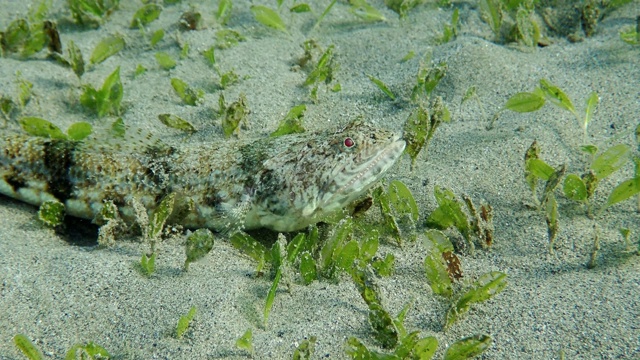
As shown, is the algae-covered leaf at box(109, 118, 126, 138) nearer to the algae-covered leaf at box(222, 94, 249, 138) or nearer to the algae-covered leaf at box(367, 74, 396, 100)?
the algae-covered leaf at box(222, 94, 249, 138)

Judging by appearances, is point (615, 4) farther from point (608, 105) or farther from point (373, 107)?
point (373, 107)

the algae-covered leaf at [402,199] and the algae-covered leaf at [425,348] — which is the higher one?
the algae-covered leaf at [402,199]

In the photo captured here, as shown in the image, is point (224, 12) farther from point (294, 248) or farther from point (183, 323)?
point (183, 323)

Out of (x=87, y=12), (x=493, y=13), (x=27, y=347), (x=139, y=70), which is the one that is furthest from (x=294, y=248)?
(x=87, y=12)

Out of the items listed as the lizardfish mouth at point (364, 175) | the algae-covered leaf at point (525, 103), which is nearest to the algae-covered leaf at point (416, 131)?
the lizardfish mouth at point (364, 175)

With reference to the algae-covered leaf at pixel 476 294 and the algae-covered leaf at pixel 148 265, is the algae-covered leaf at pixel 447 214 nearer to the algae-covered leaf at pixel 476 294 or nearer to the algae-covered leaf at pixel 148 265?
the algae-covered leaf at pixel 476 294
